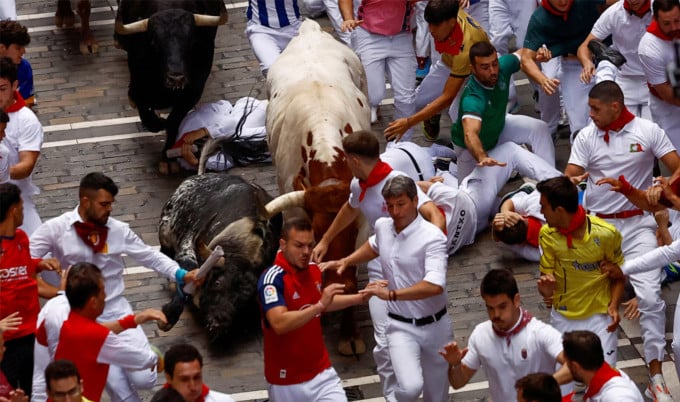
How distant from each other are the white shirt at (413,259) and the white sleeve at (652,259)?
1355mm

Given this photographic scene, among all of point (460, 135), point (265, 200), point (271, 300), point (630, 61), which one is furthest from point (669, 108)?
point (271, 300)

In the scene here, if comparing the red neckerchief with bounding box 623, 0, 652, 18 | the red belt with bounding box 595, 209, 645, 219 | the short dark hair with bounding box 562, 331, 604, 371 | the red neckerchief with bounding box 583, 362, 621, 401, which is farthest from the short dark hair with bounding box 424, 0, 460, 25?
the red neckerchief with bounding box 583, 362, 621, 401

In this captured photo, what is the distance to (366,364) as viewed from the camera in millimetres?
13430

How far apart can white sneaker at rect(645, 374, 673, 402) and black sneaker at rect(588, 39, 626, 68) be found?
129 inches

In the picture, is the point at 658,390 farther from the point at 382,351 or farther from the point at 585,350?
the point at 585,350

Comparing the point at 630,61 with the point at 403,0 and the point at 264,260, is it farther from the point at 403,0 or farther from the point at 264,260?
the point at 264,260

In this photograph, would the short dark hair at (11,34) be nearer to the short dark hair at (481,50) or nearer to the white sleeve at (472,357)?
the short dark hair at (481,50)

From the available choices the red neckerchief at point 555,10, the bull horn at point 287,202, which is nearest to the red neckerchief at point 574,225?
the bull horn at point 287,202

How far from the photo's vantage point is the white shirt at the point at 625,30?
14.6 metres

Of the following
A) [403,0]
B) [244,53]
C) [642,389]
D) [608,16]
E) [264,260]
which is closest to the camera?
[642,389]

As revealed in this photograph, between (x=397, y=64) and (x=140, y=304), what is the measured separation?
12.5 ft

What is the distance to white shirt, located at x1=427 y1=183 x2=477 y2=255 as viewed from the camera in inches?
544

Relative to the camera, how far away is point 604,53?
1462 centimetres

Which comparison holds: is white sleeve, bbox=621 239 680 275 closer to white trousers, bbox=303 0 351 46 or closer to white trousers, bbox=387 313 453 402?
white trousers, bbox=387 313 453 402
